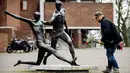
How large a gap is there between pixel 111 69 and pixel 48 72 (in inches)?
69.3

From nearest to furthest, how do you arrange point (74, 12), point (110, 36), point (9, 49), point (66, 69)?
point (110, 36)
point (66, 69)
point (9, 49)
point (74, 12)

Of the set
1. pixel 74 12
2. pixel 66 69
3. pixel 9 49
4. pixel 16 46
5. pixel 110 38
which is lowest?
pixel 9 49

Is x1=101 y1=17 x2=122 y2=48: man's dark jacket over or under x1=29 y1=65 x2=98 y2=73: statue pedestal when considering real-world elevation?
over

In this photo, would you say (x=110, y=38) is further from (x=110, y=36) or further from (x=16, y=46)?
(x=16, y=46)

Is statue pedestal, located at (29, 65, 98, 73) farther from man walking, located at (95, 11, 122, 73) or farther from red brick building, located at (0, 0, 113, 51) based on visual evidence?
red brick building, located at (0, 0, 113, 51)

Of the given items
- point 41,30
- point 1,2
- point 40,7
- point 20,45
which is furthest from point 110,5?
point 41,30

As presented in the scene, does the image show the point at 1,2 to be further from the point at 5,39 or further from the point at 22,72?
the point at 22,72

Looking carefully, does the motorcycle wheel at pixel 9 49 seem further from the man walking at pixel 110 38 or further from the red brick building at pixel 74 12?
the man walking at pixel 110 38

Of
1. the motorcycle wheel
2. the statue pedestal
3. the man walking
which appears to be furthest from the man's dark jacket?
the motorcycle wheel

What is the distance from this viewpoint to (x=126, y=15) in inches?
2598

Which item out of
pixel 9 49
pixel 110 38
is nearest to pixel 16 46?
pixel 9 49

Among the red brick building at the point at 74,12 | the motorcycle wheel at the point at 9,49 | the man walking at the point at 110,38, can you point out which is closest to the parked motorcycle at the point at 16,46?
the motorcycle wheel at the point at 9,49

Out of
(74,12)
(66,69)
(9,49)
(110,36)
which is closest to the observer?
(110,36)

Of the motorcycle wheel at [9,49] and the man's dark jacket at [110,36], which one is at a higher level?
the man's dark jacket at [110,36]
